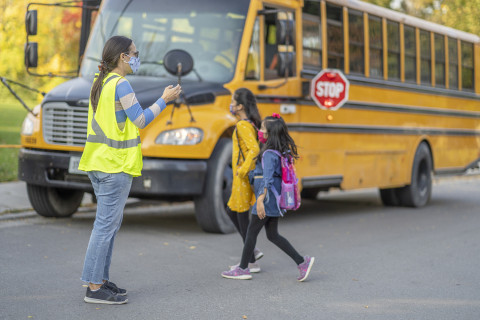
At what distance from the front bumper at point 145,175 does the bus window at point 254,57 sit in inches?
50.9

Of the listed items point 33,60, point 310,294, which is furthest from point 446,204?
point 310,294

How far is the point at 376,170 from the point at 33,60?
5118 mm

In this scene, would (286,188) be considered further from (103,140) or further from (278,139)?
(103,140)

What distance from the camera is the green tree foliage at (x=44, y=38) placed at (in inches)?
699

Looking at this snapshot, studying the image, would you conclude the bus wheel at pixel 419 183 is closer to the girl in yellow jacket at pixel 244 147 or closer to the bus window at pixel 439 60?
the bus window at pixel 439 60

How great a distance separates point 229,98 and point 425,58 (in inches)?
217

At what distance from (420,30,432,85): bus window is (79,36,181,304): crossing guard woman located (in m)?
8.73

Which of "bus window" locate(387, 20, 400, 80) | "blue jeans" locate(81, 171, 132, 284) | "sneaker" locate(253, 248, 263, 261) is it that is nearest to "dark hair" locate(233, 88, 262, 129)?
"sneaker" locate(253, 248, 263, 261)

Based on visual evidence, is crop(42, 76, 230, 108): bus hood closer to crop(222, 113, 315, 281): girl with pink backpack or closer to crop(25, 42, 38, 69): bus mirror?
crop(25, 42, 38, 69): bus mirror

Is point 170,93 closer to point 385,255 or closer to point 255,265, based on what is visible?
point 255,265

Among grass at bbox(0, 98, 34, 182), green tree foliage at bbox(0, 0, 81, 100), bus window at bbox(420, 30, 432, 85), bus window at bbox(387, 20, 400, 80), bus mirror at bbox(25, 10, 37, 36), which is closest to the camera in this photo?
bus mirror at bbox(25, 10, 37, 36)

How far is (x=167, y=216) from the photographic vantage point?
10859mm

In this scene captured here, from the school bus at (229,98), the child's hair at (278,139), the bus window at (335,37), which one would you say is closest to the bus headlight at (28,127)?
the school bus at (229,98)

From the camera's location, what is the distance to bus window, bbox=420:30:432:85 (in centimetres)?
1344
